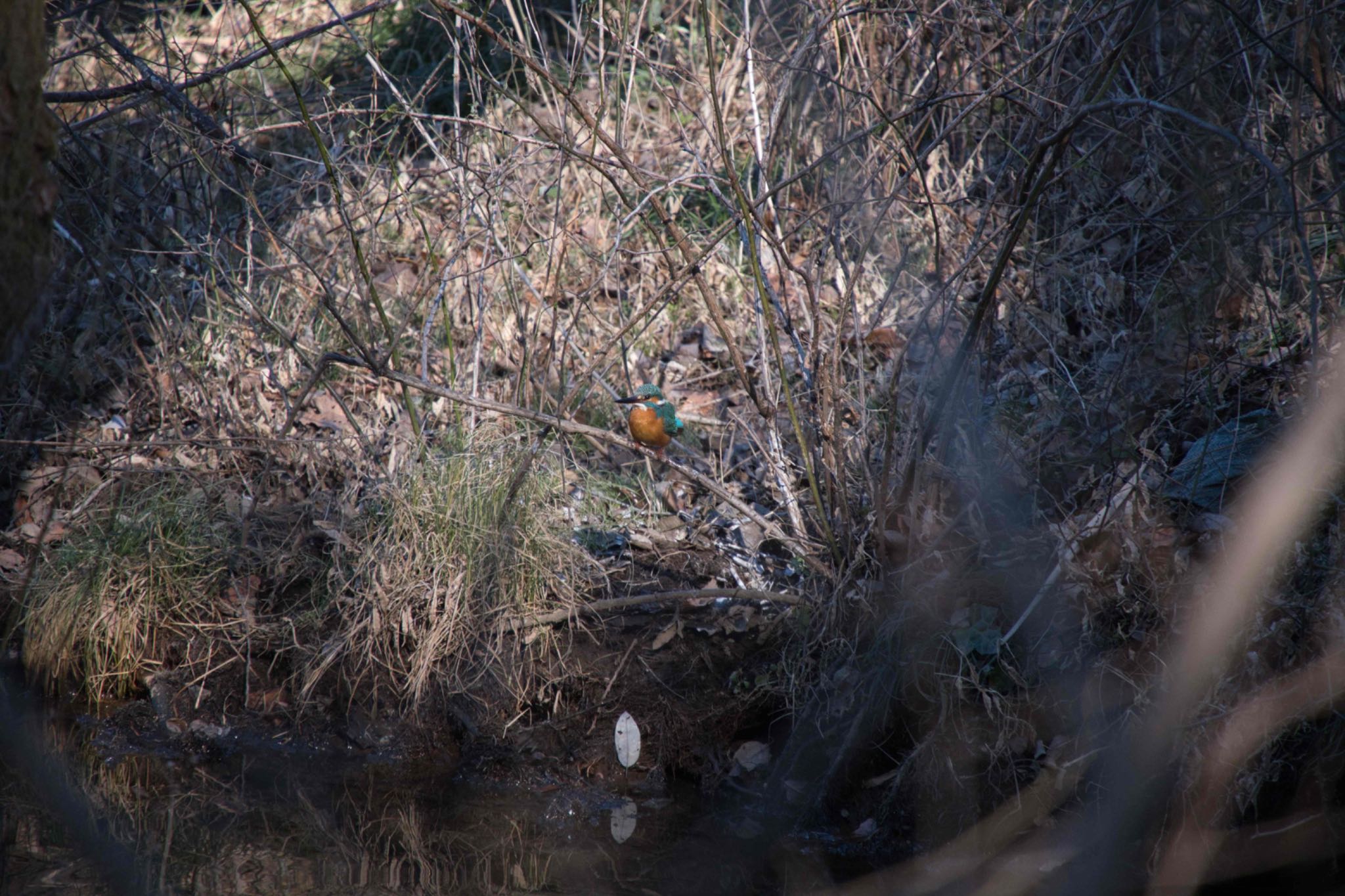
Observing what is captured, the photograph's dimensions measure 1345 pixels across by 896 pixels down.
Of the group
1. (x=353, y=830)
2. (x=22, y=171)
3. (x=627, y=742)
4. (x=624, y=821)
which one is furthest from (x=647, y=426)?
(x=22, y=171)

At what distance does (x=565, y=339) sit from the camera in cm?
353

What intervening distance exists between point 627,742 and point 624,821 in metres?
0.31

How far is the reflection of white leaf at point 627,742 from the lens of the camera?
376 cm

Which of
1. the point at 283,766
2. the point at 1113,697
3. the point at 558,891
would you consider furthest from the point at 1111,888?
the point at 283,766

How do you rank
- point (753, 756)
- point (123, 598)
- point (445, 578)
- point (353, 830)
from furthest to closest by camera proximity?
point (123, 598), point (445, 578), point (753, 756), point (353, 830)

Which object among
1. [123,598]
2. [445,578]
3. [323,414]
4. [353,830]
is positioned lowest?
[353,830]

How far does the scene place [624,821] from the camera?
3.56m

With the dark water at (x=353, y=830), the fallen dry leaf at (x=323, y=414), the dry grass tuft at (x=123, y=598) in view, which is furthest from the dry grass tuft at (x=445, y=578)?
the fallen dry leaf at (x=323, y=414)

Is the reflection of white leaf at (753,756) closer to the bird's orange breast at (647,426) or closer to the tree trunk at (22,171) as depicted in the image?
the bird's orange breast at (647,426)

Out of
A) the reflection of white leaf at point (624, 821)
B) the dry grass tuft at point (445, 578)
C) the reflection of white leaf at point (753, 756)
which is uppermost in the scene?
the dry grass tuft at point (445, 578)

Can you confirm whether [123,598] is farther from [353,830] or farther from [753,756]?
[753,756]

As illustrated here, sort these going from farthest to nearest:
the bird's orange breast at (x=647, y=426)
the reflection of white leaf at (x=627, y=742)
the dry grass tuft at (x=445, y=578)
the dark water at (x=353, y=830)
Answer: the bird's orange breast at (x=647, y=426) < the dry grass tuft at (x=445, y=578) < the reflection of white leaf at (x=627, y=742) < the dark water at (x=353, y=830)

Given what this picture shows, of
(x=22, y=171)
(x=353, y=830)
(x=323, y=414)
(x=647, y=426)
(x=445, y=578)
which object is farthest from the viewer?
(x=323, y=414)

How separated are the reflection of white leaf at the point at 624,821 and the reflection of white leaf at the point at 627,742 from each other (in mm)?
A: 157
